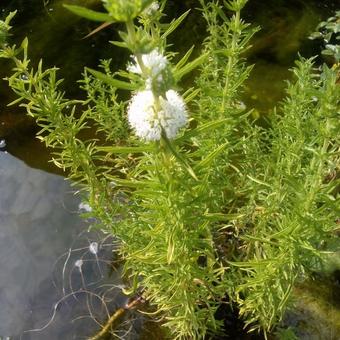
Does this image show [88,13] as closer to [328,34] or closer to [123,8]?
[123,8]

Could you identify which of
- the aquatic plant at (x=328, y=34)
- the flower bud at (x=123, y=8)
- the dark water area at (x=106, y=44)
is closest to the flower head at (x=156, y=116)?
the flower bud at (x=123, y=8)

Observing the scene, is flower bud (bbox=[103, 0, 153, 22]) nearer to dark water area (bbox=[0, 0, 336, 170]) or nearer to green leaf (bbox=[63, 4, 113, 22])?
green leaf (bbox=[63, 4, 113, 22])

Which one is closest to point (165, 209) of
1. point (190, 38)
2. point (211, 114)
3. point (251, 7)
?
point (211, 114)

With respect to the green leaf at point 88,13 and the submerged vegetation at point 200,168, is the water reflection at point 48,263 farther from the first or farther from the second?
the green leaf at point 88,13

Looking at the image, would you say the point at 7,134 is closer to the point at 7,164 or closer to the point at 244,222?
the point at 7,164

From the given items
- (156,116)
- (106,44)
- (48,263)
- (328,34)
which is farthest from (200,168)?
(106,44)

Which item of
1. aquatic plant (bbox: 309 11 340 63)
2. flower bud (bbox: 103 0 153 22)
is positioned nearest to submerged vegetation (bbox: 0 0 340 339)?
flower bud (bbox: 103 0 153 22)
